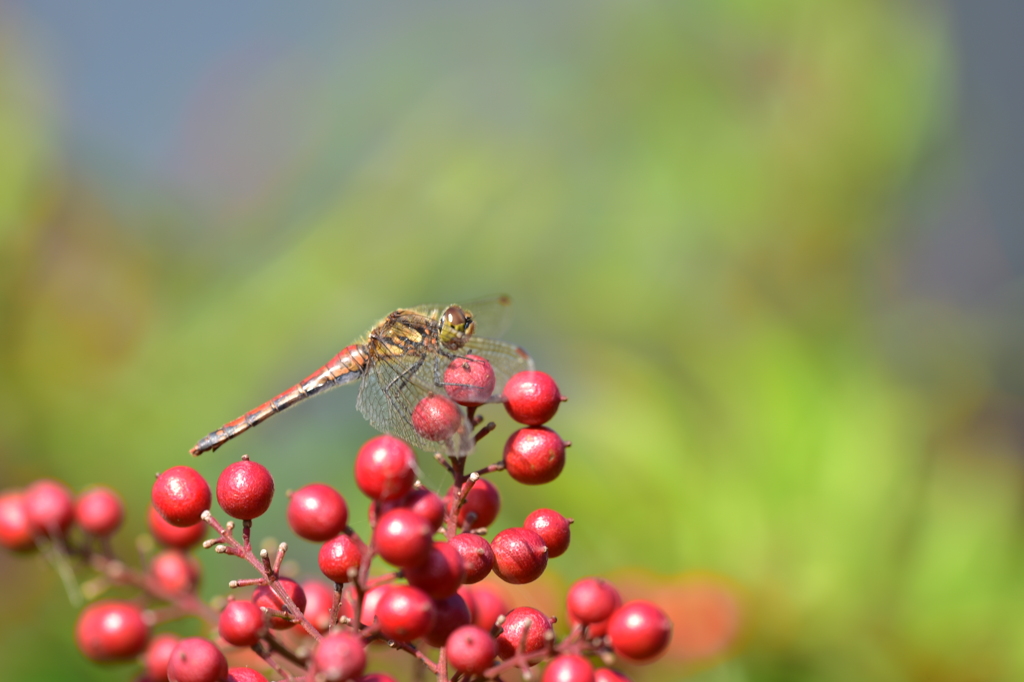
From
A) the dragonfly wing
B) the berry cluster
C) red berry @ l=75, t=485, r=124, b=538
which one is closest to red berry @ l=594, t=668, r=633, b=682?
the berry cluster

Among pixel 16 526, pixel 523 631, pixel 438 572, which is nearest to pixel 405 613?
pixel 438 572

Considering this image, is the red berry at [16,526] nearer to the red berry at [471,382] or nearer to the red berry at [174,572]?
the red berry at [174,572]

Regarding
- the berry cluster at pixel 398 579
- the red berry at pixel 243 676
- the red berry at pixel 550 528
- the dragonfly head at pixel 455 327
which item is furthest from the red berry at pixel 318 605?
the dragonfly head at pixel 455 327

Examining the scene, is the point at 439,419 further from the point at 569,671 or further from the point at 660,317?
the point at 660,317

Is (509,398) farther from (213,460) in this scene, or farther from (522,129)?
(522,129)

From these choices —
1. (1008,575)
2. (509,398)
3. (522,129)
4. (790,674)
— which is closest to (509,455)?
(509,398)
